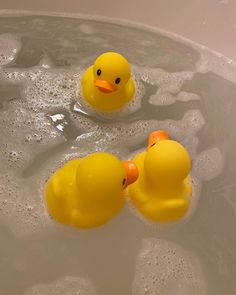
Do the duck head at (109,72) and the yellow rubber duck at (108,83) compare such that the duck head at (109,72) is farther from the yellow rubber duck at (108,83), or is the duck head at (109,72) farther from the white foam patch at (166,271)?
the white foam patch at (166,271)

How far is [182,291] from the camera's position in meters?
1.00

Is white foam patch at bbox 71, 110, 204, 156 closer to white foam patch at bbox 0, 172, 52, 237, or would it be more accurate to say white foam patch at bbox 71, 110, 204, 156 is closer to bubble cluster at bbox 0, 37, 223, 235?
bubble cluster at bbox 0, 37, 223, 235

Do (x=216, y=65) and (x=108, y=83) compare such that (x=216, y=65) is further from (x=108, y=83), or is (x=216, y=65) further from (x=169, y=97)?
(x=108, y=83)

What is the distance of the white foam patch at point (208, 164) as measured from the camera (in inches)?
47.2

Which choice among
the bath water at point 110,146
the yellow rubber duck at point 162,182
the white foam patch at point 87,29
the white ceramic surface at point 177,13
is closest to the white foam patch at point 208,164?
the bath water at point 110,146

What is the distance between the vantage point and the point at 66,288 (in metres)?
0.98

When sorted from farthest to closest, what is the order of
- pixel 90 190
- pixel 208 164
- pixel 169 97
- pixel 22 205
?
pixel 169 97, pixel 208 164, pixel 22 205, pixel 90 190

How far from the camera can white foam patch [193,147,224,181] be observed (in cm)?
120

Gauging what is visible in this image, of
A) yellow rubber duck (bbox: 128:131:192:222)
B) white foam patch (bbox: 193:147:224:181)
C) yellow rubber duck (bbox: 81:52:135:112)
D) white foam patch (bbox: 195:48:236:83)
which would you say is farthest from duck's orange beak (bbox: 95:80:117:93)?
white foam patch (bbox: 195:48:236:83)

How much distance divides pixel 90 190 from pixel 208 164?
392 mm

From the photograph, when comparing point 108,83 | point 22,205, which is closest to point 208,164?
point 108,83

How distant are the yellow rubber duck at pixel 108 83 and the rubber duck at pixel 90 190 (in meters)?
0.21

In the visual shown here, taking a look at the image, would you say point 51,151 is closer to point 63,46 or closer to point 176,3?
point 63,46

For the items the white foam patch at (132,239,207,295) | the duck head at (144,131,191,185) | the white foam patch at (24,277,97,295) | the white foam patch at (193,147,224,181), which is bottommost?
the white foam patch at (24,277,97,295)
